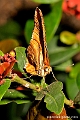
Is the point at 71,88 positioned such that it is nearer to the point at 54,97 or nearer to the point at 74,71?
the point at 74,71

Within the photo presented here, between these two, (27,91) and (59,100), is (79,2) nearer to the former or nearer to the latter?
(27,91)

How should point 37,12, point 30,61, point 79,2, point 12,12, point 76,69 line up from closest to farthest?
point 37,12
point 30,61
point 76,69
point 79,2
point 12,12

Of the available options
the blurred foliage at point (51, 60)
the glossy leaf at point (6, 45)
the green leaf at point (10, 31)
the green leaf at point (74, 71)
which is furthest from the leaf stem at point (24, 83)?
the green leaf at point (10, 31)

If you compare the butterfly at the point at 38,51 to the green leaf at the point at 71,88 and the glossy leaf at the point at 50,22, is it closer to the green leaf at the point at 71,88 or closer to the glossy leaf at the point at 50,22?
the green leaf at the point at 71,88

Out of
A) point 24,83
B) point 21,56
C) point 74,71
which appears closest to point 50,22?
point 74,71

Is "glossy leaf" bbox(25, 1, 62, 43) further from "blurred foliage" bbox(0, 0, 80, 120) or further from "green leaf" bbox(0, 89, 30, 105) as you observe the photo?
"green leaf" bbox(0, 89, 30, 105)

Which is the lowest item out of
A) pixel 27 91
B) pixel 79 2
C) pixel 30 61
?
pixel 27 91

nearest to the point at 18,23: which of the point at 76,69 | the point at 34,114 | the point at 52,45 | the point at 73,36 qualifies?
the point at 52,45

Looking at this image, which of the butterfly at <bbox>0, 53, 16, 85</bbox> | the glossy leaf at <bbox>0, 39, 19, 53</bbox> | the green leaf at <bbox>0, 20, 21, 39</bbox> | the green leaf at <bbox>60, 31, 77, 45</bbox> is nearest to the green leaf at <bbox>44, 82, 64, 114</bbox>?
the butterfly at <bbox>0, 53, 16, 85</bbox>
